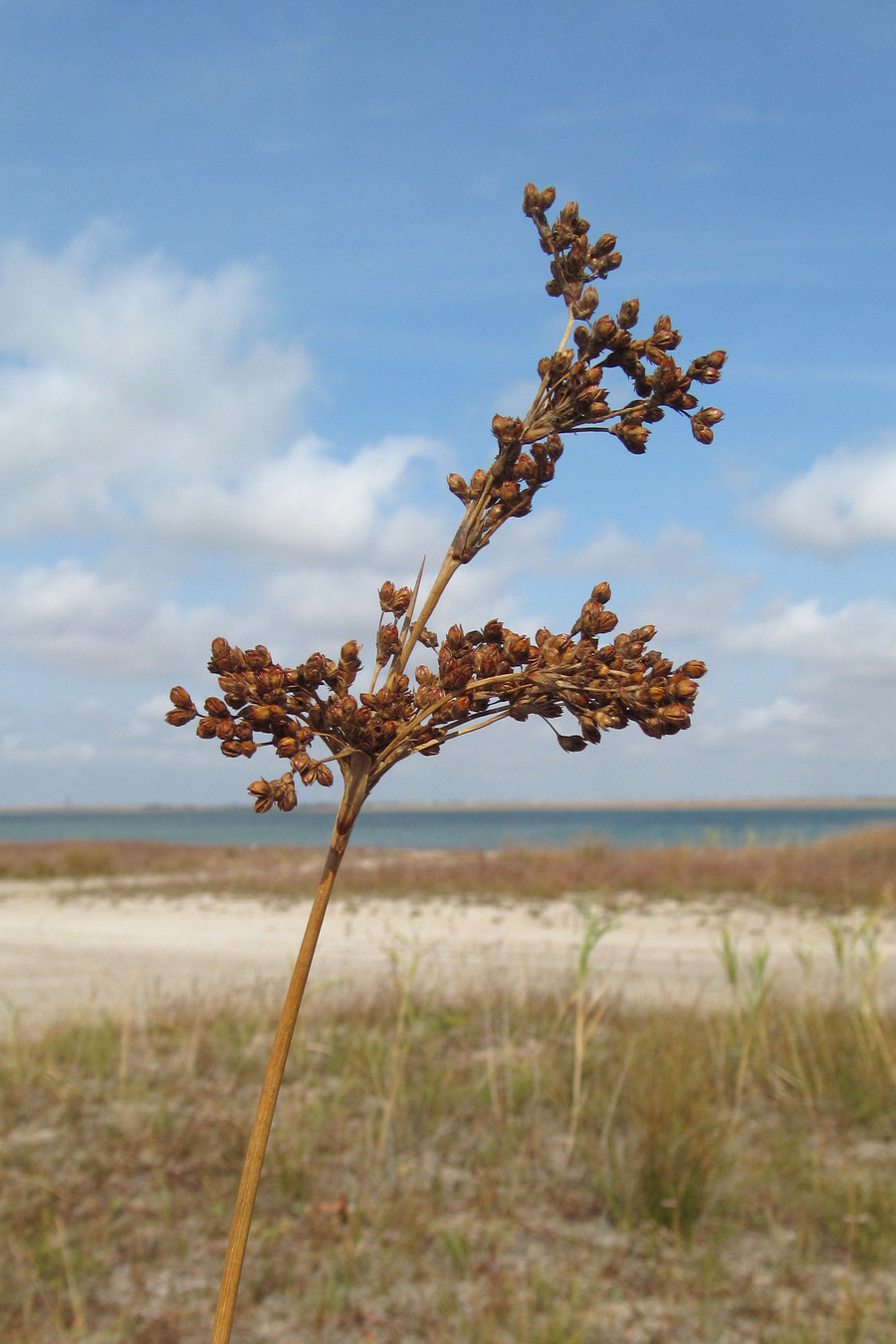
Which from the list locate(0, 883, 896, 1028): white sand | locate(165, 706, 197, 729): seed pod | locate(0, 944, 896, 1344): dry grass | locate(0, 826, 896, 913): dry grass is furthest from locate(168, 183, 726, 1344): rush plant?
locate(0, 826, 896, 913): dry grass

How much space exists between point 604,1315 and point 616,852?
72.7 feet

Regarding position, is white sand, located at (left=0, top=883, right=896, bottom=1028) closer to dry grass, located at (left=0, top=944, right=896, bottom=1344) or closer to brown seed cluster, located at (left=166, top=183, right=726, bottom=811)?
dry grass, located at (left=0, top=944, right=896, bottom=1344)

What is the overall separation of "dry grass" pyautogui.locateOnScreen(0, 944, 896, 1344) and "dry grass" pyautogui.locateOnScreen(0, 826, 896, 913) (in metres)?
9.87

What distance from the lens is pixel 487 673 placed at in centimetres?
81

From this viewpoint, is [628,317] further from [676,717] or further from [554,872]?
[554,872]

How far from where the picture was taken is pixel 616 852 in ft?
83.0

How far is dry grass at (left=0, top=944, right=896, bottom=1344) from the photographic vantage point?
142 inches

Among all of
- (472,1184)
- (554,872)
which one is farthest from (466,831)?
(472,1184)

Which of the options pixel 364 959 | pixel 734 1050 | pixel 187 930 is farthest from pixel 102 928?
pixel 734 1050

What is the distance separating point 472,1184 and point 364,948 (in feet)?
25.4

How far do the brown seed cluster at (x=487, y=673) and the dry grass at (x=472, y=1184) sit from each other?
10.9 ft

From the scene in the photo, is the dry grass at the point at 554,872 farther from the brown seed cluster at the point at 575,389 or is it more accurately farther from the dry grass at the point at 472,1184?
the brown seed cluster at the point at 575,389

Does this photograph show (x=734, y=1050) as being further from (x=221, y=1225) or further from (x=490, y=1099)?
(x=221, y=1225)

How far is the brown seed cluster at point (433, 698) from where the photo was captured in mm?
783
